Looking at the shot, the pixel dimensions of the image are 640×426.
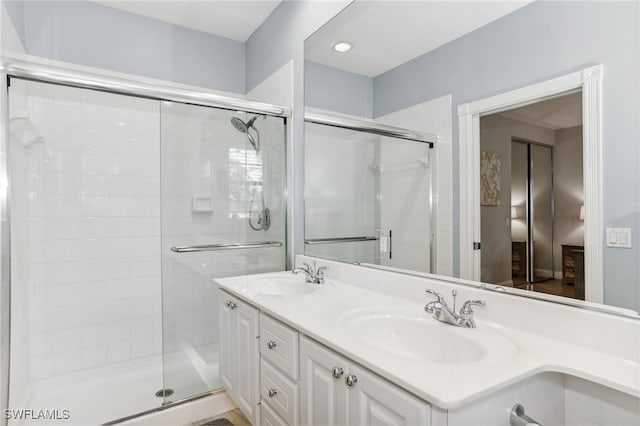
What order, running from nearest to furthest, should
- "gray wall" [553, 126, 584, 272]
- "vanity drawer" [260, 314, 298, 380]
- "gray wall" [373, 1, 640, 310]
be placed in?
"gray wall" [373, 1, 640, 310] < "gray wall" [553, 126, 584, 272] < "vanity drawer" [260, 314, 298, 380]

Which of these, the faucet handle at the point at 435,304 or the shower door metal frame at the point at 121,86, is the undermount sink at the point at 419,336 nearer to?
the faucet handle at the point at 435,304

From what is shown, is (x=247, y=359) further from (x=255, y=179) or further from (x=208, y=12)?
(x=208, y=12)

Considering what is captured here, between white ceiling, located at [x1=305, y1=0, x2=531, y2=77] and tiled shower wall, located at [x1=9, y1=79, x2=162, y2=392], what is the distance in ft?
5.37

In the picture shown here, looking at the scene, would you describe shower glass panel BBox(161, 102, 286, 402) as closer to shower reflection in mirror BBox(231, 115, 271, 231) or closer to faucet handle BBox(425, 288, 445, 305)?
shower reflection in mirror BBox(231, 115, 271, 231)

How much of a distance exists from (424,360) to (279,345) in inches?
22.4

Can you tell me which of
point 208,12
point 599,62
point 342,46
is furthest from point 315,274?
point 208,12

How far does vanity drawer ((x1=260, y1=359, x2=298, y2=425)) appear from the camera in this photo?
126 centimetres

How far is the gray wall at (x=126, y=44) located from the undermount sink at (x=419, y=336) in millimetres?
2413

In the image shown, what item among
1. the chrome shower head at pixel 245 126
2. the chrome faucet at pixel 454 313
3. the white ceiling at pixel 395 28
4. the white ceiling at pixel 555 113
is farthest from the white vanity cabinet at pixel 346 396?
the chrome shower head at pixel 245 126

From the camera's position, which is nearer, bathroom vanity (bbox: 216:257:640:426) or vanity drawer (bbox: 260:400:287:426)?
bathroom vanity (bbox: 216:257:640:426)

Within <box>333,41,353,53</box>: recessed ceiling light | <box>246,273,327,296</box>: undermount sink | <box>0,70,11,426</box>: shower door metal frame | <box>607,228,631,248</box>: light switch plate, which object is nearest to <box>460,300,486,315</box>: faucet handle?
<box>607,228,631,248</box>: light switch plate

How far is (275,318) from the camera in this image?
54.5 inches

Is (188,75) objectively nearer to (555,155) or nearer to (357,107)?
(357,107)

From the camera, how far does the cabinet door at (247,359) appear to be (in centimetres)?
155
